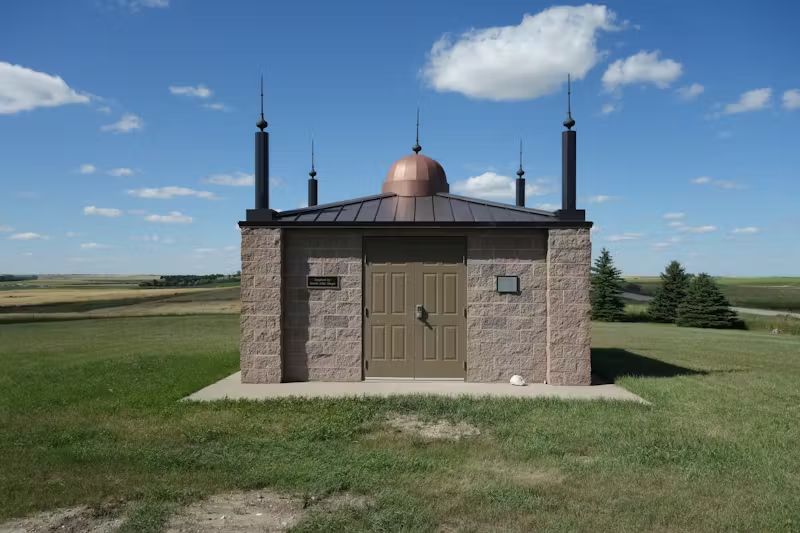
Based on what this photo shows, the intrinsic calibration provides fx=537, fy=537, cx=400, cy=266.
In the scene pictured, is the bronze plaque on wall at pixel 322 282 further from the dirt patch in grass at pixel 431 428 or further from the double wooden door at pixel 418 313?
the dirt patch in grass at pixel 431 428

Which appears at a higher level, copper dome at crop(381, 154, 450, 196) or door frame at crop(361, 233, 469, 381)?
copper dome at crop(381, 154, 450, 196)

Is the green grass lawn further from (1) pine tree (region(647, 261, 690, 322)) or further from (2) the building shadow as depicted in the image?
(1) pine tree (region(647, 261, 690, 322))

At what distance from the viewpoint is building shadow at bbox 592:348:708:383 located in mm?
11375

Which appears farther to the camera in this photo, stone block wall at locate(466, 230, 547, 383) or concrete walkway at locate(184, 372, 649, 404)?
stone block wall at locate(466, 230, 547, 383)

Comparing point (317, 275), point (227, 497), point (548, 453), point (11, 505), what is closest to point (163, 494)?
point (227, 497)

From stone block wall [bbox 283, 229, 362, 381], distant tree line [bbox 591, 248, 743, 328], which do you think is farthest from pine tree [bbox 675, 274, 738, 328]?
stone block wall [bbox 283, 229, 362, 381]

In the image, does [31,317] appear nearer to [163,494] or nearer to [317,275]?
[317,275]

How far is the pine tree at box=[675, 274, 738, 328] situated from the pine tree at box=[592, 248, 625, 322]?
4286 millimetres

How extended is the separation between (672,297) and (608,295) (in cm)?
431

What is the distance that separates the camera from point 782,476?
541 cm

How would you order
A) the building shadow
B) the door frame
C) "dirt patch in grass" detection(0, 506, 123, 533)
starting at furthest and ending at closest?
the building shadow → the door frame → "dirt patch in grass" detection(0, 506, 123, 533)

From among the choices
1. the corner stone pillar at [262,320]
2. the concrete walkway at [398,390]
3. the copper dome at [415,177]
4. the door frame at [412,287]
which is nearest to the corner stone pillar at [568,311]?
the concrete walkway at [398,390]

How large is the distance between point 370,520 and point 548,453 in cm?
259

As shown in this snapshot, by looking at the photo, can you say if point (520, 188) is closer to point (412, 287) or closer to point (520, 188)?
point (520, 188)
